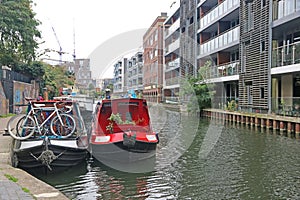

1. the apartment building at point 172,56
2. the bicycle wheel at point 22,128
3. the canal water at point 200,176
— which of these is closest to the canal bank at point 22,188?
the canal water at point 200,176

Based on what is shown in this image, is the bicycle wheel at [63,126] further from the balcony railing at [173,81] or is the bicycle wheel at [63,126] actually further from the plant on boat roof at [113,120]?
the balcony railing at [173,81]

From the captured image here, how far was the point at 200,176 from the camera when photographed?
32.3 ft

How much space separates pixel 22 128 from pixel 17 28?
14189 mm

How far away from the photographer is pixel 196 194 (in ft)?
27.1

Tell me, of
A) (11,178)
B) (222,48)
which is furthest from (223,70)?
(11,178)

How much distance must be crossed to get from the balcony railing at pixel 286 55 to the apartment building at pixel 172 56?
25436 mm

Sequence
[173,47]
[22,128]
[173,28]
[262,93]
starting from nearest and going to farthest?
1. [22,128]
2. [262,93]
3. [173,47]
4. [173,28]

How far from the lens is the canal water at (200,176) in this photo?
27.3ft

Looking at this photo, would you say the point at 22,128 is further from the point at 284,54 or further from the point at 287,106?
the point at 284,54

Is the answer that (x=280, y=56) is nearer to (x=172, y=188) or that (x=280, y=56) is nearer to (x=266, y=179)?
(x=266, y=179)

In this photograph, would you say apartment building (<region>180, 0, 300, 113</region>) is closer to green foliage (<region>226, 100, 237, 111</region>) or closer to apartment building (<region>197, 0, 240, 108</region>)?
apartment building (<region>197, 0, 240, 108</region>)

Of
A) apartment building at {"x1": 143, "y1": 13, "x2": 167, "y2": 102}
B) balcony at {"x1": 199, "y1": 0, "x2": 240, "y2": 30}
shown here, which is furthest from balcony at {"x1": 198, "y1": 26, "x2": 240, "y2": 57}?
apartment building at {"x1": 143, "y1": 13, "x2": 167, "y2": 102}

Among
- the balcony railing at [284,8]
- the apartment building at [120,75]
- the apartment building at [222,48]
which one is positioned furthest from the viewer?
the apartment building at [120,75]

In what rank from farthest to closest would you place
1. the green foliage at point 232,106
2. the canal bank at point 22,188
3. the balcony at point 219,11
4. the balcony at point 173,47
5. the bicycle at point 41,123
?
the balcony at point 173,47 → the balcony at point 219,11 → the green foliage at point 232,106 → the bicycle at point 41,123 → the canal bank at point 22,188
